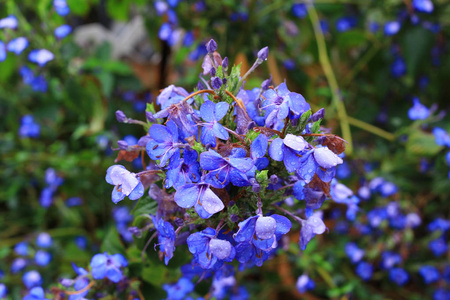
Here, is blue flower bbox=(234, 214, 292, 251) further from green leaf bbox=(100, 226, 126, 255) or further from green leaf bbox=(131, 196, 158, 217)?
green leaf bbox=(100, 226, 126, 255)

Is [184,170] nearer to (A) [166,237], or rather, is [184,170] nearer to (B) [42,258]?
(A) [166,237]

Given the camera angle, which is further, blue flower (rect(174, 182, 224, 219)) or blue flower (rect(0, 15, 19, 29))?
blue flower (rect(0, 15, 19, 29))

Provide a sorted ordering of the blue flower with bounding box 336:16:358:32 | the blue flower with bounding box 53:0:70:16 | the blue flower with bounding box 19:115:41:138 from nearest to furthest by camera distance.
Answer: the blue flower with bounding box 53:0:70:16 < the blue flower with bounding box 19:115:41:138 < the blue flower with bounding box 336:16:358:32

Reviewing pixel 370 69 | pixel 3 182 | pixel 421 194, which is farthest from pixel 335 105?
pixel 3 182

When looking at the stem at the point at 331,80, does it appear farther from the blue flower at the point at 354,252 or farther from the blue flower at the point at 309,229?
the blue flower at the point at 309,229

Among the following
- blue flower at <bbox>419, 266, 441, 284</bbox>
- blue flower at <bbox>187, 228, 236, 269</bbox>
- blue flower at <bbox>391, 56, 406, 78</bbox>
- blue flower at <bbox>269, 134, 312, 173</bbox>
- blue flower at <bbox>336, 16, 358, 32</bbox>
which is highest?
blue flower at <bbox>269, 134, 312, 173</bbox>

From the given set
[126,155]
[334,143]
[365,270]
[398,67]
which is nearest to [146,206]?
[126,155]

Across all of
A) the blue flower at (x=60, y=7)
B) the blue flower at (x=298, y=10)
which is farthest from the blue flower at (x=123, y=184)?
the blue flower at (x=298, y=10)

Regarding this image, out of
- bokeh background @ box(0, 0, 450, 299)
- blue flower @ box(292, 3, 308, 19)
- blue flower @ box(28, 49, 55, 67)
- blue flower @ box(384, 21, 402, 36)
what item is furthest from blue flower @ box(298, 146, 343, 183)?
blue flower @ box(292, 3, 308, 19)

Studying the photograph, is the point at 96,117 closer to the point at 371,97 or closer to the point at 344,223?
the point at 344,223
